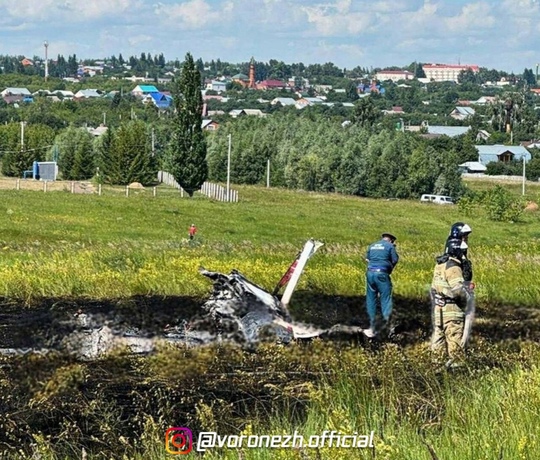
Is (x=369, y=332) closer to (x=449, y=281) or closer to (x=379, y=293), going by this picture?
(x=379, y=293)

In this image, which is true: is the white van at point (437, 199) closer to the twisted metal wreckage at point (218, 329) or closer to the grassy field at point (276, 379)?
the grassy field at point (276, 379)

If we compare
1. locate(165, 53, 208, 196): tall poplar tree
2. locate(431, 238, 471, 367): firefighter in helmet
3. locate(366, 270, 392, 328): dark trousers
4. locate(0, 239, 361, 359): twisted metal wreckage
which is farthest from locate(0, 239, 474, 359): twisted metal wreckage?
locate(165, 53, 208, 196): tall poplar tree

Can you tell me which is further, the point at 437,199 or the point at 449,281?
the point at 437,199

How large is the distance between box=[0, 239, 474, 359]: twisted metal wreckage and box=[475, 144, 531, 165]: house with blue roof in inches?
4634

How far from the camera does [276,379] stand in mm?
10719

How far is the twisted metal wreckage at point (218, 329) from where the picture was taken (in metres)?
12.7

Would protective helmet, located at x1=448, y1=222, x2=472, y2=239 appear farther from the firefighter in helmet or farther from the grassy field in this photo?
the grassy field

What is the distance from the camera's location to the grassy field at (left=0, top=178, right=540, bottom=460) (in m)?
7.72

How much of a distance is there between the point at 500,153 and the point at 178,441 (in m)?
130

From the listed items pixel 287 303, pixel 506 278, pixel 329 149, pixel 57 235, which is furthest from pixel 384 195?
pixel 287 303

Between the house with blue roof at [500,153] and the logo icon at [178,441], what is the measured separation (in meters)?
123

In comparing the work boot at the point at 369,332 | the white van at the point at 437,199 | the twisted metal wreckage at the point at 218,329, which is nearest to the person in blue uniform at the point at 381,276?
the work boot at the point at 369,332

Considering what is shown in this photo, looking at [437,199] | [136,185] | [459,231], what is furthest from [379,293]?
[437,199]

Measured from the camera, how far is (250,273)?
66.2 ft
